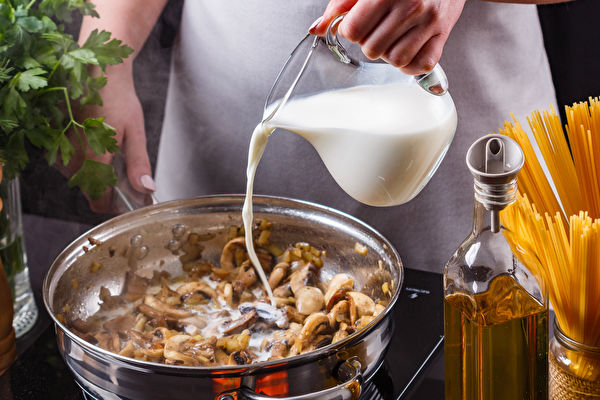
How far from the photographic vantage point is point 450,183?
1.43m

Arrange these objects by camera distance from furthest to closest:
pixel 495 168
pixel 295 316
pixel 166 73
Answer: pixel 166 73, pixel 295 316, pixel 495 168

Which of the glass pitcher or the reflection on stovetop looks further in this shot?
the reflection on stovetop

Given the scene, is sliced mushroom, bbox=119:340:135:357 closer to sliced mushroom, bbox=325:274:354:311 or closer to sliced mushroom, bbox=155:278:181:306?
sliced mushroom, bbox=155:278:181:306

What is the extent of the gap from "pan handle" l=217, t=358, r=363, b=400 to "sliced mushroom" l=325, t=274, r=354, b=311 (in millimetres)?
255

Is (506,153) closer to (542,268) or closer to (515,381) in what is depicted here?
(542,268)

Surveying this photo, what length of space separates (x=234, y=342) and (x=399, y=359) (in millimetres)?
252

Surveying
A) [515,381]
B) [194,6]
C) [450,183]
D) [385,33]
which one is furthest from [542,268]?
[194,6]

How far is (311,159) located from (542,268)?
80 centimetres

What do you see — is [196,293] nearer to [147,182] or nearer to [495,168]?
[147,182]

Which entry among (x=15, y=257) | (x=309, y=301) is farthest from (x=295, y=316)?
(x=15, y=257)

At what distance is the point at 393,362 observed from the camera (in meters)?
1.04

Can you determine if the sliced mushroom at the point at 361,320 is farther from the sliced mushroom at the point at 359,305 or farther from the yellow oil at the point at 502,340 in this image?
the yellow oil at the point at 502,340

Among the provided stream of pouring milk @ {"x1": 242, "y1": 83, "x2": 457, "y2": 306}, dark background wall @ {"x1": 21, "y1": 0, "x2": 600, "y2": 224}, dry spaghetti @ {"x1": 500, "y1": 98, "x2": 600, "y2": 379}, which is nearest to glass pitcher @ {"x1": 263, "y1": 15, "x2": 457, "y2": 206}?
stream of pouring milk @ {"x1": 242, "y1": 83, "x2": 457, "y2": 306}

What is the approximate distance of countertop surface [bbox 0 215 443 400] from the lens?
1.00 metres
